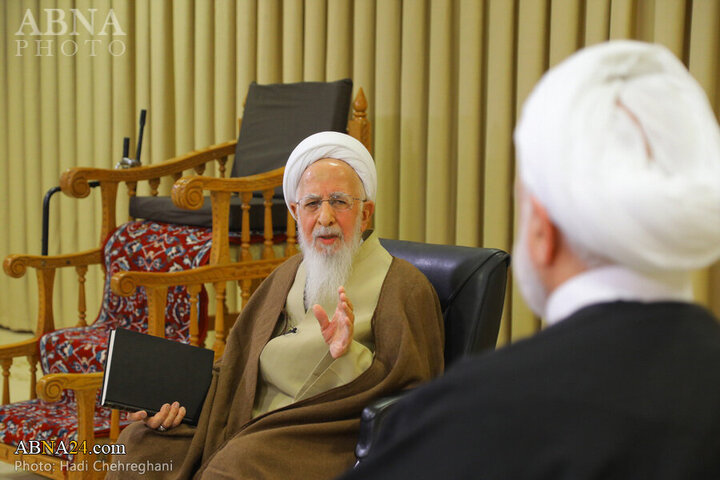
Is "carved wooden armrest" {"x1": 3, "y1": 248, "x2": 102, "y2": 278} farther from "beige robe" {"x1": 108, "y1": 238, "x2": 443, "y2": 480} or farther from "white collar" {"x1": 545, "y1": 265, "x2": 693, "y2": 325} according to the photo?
"white collar" {"x1": 545, "y1": 265, "x2": 693, "y2": 325}

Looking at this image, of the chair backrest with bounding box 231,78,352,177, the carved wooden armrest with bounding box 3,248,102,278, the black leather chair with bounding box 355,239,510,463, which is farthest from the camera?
the chair backrest with bounding box 231,78,352,177

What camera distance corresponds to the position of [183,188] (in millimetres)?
3168

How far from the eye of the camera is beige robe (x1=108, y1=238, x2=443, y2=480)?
2.03 meters

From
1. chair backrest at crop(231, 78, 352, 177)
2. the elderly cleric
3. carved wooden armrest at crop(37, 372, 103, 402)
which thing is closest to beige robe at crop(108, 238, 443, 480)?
the elderly cleric

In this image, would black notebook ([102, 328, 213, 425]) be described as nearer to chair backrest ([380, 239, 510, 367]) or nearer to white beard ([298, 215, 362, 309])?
white beard ([298, 215, 362, 309])

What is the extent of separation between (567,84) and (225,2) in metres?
4.14

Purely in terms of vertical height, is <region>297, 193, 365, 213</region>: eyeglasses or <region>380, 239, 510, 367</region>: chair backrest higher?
<region>297, 193, 365, 213</region>: eyeglasses

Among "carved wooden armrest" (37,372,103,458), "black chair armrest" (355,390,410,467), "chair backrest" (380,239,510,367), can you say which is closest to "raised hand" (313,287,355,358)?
"black chair armrest" (355,390,410,467)

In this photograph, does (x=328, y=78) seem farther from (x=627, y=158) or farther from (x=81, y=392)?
(x=627, y=158)

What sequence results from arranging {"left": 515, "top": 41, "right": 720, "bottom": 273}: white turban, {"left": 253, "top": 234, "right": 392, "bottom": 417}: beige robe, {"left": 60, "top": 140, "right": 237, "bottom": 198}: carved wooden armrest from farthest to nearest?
{"left": 60, "top": 140, "right": 237, "bottom": 198}: carved wooden armrest < {"left": 253, "top": 234, "right": 392, "bottom": 417}: beige robe < {"left": 515, "top": 41, "right": 720, "bottom": 273}: white turban

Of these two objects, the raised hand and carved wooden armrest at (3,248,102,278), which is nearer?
the raised hand

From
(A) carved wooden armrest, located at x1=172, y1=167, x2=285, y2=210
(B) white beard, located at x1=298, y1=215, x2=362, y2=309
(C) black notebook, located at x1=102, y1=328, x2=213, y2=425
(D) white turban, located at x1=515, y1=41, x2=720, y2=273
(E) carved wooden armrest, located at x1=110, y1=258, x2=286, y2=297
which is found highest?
(D) white turban, located at x1=515, y1=41, x2=720, y2=273

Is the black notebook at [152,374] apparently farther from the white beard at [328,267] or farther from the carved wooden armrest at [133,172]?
the carved wooden armrest at [133,172]

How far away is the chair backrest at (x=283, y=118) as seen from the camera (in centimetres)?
385
